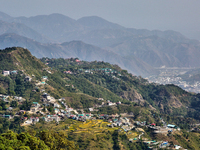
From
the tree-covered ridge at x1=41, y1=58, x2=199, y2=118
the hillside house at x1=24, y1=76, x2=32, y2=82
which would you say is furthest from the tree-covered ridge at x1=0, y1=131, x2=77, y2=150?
the tree-covered ridge at x1=41, y1=58, x2=199, y2=118

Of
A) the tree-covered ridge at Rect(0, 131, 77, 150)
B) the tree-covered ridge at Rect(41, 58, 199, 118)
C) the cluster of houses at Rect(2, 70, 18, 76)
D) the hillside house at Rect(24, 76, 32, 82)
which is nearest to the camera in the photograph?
the tree-covered ridge at Rect(0, 131, 77, 150)

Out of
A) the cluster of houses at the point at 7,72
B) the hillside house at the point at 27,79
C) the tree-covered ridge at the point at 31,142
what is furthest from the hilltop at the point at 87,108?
the tree-covered ridge at the point at 31,142

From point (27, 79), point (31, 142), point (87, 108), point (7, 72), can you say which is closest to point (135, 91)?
point (87, 108)

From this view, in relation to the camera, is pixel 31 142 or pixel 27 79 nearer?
pixel 31 142

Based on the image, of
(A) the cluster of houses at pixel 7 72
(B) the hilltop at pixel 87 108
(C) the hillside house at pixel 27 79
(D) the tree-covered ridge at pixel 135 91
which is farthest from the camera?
(D) the tree-covered ridge at pixel 135 91

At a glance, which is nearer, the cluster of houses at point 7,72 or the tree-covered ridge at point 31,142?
the tree-covered ridge at point 31,142

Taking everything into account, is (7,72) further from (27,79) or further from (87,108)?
(87,108)

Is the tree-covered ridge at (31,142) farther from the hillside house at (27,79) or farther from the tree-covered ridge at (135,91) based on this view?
the tree-covered ridge at (135,91)

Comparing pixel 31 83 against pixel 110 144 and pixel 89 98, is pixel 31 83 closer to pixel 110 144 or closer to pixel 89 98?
pixel 89 98

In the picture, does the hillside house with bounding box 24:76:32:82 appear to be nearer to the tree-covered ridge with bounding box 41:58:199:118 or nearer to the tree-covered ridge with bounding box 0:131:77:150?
the tree-covered ridge with bounding box 41:58:199:118

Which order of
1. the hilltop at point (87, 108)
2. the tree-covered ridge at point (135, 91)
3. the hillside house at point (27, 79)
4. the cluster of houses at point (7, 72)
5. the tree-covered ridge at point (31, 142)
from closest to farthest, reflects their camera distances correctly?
the tree-covered ridge at point (31, 142) < the hilltop at point (87, 108) < the hillside house at point (27, 79) < the cluster of houses at point (7, 72) < the tree-covered ridge at point (135, 91)

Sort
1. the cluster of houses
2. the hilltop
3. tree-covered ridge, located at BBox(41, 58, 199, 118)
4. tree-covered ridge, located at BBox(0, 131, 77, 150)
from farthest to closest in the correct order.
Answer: tree-covered ridge, located at BBox(41, 58, 199, 118) < the cluster of houses < the hilltop < tree-covered ridge, located at BBox(0, 131, 77, 150)

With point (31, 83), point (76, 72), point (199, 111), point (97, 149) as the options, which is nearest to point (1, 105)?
point (31, 83)
